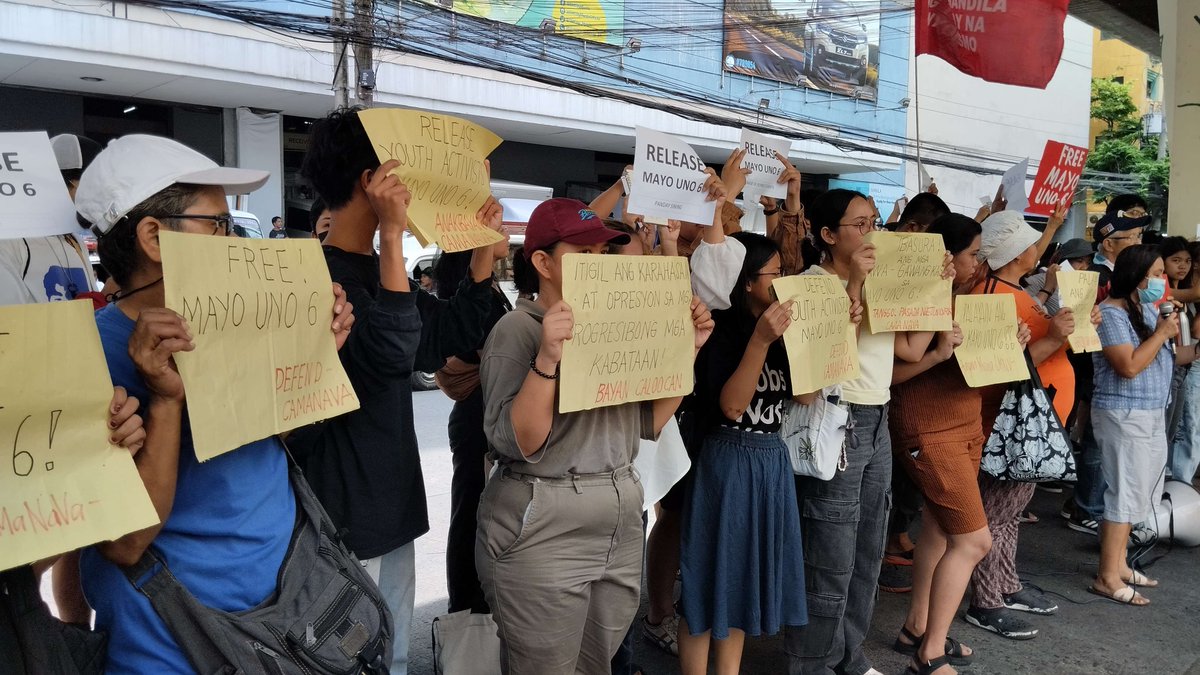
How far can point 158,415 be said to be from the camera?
5.05 feet

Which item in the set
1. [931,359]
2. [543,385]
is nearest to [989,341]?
[931,359]

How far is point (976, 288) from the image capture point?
13.1 feet

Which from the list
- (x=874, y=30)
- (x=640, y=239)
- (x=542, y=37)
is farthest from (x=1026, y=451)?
(x=874, y=30)

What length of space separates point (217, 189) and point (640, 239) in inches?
62.2

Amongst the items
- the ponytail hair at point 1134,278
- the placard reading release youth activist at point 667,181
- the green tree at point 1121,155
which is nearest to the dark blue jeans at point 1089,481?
the ponytail hair at point 1134,278

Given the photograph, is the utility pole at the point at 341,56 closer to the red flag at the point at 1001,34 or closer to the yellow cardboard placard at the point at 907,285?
the red flag at the point at 1001,34

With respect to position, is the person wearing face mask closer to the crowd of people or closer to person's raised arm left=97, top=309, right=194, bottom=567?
the crowd of people

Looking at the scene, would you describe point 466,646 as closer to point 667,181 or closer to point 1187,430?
point 667,181

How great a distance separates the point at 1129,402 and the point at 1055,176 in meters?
1.78

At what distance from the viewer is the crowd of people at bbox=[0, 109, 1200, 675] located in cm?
166

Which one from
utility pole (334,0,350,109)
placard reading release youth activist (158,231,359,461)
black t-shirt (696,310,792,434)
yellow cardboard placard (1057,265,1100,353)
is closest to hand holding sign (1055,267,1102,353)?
yellow cardboard placard (1057,265,1100,353)

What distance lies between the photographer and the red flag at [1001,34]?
5.44 metres

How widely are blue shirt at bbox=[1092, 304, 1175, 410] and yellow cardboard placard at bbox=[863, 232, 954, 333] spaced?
4.91ft

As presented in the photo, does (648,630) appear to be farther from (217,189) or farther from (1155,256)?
(1155,256)
